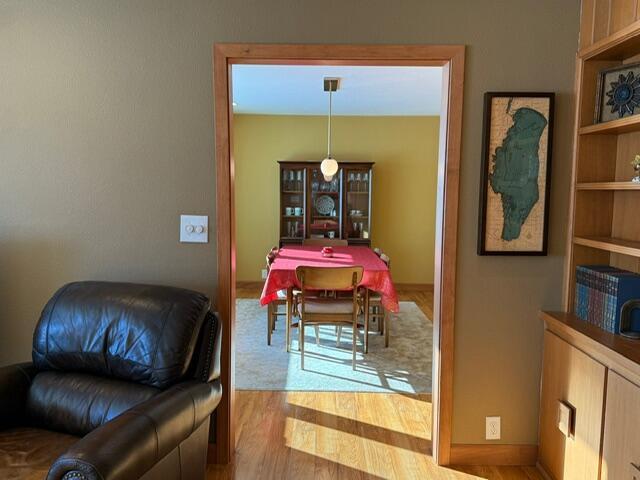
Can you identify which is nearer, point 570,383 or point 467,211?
point 570,383

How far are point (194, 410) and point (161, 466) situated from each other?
8.4 inches

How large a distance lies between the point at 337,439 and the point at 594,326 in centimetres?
149

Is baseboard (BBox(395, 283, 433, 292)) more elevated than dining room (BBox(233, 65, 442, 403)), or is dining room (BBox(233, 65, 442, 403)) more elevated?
dining room (BBox(233, 65, 442, 403))

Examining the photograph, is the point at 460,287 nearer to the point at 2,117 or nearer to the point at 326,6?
the point at 326,6

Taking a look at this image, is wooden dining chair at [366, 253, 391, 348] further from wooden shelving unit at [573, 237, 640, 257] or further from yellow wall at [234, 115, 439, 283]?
yellow wall at [234, 115, 439, 283]

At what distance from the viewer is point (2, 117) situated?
2.27 meters

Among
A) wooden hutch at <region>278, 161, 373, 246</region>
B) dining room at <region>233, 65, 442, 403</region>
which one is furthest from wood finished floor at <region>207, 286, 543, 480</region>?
wooden hutch at <region>278, 161, 373, 246</region>

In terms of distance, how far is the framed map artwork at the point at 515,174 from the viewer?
2.20m

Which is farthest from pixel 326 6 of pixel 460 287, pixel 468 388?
pixel 468 388

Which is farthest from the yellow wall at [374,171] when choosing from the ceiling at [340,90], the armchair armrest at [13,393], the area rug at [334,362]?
the armchair armrest at [13,393]

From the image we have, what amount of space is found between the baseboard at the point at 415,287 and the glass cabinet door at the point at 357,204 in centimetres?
95

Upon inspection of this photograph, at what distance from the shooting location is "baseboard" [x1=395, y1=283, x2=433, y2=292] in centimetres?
Result: 670

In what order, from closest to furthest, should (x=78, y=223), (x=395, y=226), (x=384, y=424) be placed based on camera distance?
1. (x=78, y=223)
2. (x=384, y=424)
3. (x=395, y=226)

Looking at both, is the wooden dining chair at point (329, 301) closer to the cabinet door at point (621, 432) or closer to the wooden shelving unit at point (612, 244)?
the wooden shelving unit at point (612, 244)
